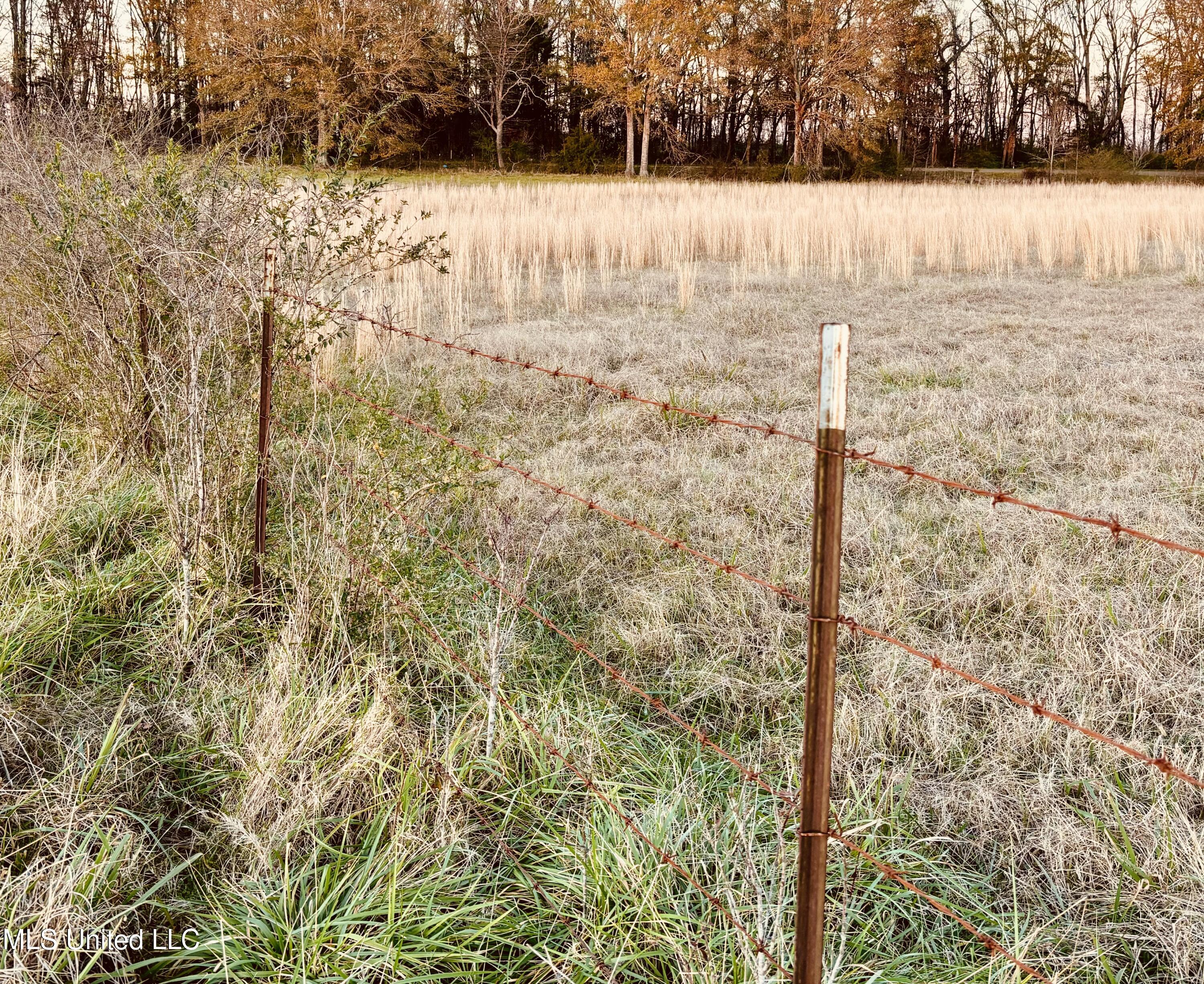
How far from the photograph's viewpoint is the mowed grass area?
73.0 inches

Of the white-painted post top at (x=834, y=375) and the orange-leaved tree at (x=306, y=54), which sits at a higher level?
the orange-leaved tree at (x=306, y=54)

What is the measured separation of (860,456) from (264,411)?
2.07 m

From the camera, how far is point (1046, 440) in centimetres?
498

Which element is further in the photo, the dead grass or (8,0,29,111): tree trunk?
(8,0,29,111): tree trunk

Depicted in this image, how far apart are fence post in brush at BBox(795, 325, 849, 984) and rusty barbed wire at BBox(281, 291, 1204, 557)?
0.05m

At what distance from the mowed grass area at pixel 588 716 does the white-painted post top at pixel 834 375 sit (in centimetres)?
94

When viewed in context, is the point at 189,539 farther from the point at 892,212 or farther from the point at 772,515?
the point at 892,212

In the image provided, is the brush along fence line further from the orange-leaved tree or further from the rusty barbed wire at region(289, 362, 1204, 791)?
the orange-leaved tree

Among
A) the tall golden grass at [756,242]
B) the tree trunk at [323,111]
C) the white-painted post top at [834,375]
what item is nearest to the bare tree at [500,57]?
the tree trunk at [323,111]

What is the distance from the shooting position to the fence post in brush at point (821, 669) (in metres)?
1.22

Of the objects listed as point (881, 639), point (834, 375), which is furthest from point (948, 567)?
point (834, 375)

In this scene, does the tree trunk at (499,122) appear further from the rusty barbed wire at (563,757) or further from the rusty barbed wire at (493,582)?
the rusty barbed wire at (563,757)

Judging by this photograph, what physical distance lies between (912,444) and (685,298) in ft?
14.8

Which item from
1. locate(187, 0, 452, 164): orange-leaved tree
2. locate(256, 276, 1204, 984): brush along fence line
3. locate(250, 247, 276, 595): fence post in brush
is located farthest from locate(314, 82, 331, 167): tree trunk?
locate(256, 276, 1204, 984): brush along fence line
